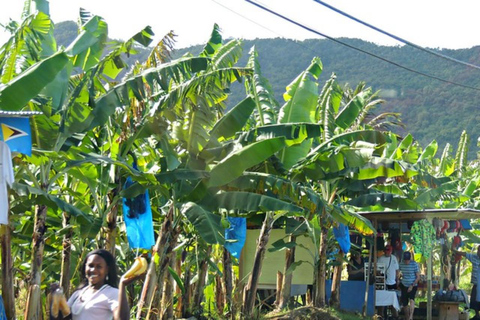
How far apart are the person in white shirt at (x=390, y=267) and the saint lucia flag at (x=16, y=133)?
9.50 metres

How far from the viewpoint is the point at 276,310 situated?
49.0ft

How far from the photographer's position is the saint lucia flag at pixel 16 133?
26.5 feet

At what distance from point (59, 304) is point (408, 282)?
1133 centimetres

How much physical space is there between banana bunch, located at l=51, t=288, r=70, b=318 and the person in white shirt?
10.8 m

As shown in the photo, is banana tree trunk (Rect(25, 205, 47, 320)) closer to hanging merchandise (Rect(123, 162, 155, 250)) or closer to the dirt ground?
hanging merchandise (Rect(123, 162, 155, 250))

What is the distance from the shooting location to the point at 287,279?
15.4m

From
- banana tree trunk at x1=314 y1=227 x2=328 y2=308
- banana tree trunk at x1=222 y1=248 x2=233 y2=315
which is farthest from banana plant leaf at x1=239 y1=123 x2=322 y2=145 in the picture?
banana tree trunk at x1=314 y1=227 x2=328 y2=308

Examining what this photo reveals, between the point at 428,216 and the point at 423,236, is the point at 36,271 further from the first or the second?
the point at 428,216

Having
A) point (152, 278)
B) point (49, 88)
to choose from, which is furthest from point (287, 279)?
point (49, 88)

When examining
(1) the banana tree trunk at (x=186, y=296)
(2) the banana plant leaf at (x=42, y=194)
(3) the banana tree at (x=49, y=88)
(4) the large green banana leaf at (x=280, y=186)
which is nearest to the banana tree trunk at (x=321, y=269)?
(1) the banana tree trunk at (x=186, y=296)

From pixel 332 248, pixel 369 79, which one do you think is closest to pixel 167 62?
pixel 332 248

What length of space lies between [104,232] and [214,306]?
389 cm

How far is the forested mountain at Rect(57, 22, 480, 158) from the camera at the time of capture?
5381 centimetres

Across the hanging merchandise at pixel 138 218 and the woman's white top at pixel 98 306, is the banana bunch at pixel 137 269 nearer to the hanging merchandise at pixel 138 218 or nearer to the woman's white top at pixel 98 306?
the woman's white top at pixel 98 306
